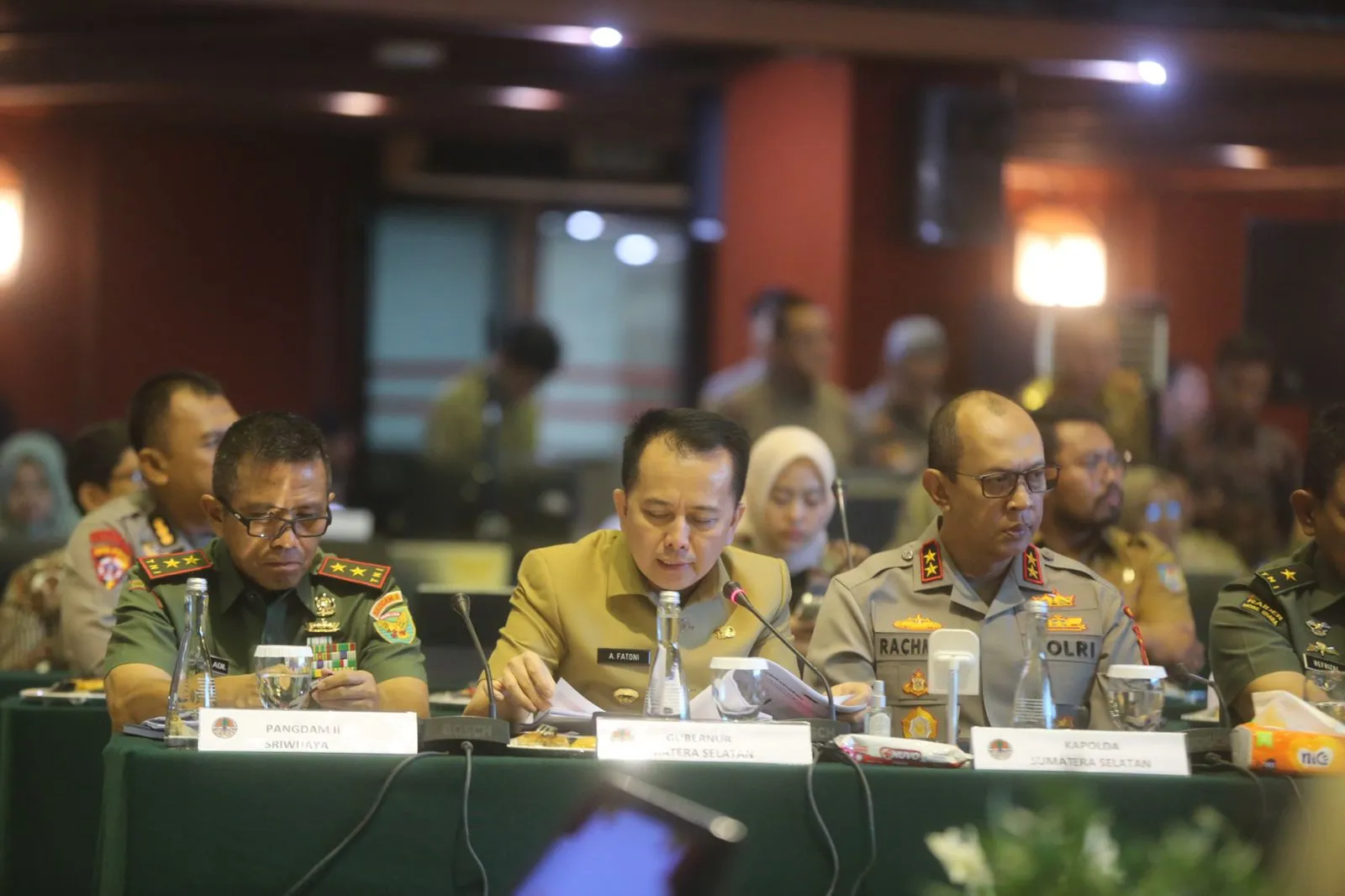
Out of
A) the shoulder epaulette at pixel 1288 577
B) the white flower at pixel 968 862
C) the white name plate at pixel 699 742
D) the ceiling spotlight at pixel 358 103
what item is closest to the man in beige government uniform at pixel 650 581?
the white name plate at pixel 699 742

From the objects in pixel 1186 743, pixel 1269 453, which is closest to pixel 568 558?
pixel 1186 743

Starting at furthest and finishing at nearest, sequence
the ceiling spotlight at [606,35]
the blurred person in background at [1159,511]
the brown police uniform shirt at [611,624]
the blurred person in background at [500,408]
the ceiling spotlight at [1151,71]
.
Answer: the blurred person in background at [500,408], the ceiling spotlight at [1151,71], the ceiling spotlight at [606,35], the blurred person in background at [1159,511], the brown police uniform shirt at [611,624]

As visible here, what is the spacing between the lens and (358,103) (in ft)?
34.6

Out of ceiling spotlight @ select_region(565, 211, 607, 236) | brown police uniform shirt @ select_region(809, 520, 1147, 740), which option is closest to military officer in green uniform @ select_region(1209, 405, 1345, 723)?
brown police uniform shirt @ select_region(809, 520, 1147, 740)

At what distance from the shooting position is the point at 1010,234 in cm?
841

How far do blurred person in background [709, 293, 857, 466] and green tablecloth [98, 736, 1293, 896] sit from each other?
4.01 metres

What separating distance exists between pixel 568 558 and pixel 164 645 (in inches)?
28.1

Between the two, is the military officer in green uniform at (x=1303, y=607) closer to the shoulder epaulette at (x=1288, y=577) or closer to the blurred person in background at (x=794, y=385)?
the shoulder epaulette at (x=1288, y=577)

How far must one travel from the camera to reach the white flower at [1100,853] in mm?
1390

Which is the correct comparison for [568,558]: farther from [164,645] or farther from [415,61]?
[415,61]

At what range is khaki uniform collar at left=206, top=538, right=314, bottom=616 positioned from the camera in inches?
121

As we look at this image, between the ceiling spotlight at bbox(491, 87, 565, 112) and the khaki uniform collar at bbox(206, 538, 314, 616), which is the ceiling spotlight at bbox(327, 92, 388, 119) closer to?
the ceiling spotlight at bbox(491, 87, 565, 112)

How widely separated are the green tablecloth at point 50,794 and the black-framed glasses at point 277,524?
0.50 meters

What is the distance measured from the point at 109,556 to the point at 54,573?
54 cm
